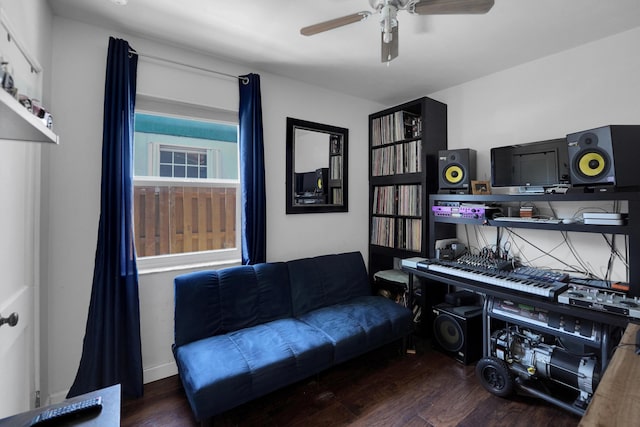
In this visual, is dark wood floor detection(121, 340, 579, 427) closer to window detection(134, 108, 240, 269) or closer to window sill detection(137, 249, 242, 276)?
window sill detection(137, 249, 242, 276)

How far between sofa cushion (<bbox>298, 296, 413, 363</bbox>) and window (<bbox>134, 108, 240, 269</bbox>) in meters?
0.96

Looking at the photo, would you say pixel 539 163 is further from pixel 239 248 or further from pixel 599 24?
pixel 239 248

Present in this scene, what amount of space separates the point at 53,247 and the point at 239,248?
1.21 m

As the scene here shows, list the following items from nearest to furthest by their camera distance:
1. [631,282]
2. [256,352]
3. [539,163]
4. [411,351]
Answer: [631,282] < [256,352] < [539,163] < [411,351]

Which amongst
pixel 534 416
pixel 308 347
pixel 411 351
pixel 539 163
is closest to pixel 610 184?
pixel 539 163

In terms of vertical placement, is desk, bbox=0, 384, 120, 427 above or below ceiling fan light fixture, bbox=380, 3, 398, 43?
below

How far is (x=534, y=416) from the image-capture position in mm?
1737

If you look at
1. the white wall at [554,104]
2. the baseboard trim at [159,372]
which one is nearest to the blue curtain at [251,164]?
the baseboard trim at [159,372]

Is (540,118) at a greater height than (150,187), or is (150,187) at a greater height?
(540,118)

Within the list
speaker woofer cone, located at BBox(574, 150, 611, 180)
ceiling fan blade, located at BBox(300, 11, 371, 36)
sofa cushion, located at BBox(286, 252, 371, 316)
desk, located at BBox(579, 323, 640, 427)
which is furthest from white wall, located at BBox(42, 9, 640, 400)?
desk, located at BBox(579, 323, 640, 427)

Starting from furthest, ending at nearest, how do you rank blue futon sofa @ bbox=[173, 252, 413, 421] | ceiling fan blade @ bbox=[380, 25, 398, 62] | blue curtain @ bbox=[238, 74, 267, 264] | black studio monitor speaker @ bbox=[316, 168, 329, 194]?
black studio monitor speaker @ bbox=[316, 168, 329, 194], blue curtain @ bbox=[238, 74, 267, 264], blue futon sofa @ bbox=[173, 252, 413, 421], ceiling fan blade @ bbox=[380, 25, 398, 62]

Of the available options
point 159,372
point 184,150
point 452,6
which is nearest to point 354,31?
point 452,6

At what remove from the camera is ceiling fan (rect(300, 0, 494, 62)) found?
4.23 feet

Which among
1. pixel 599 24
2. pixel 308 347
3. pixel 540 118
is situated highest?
pixel 599 24
